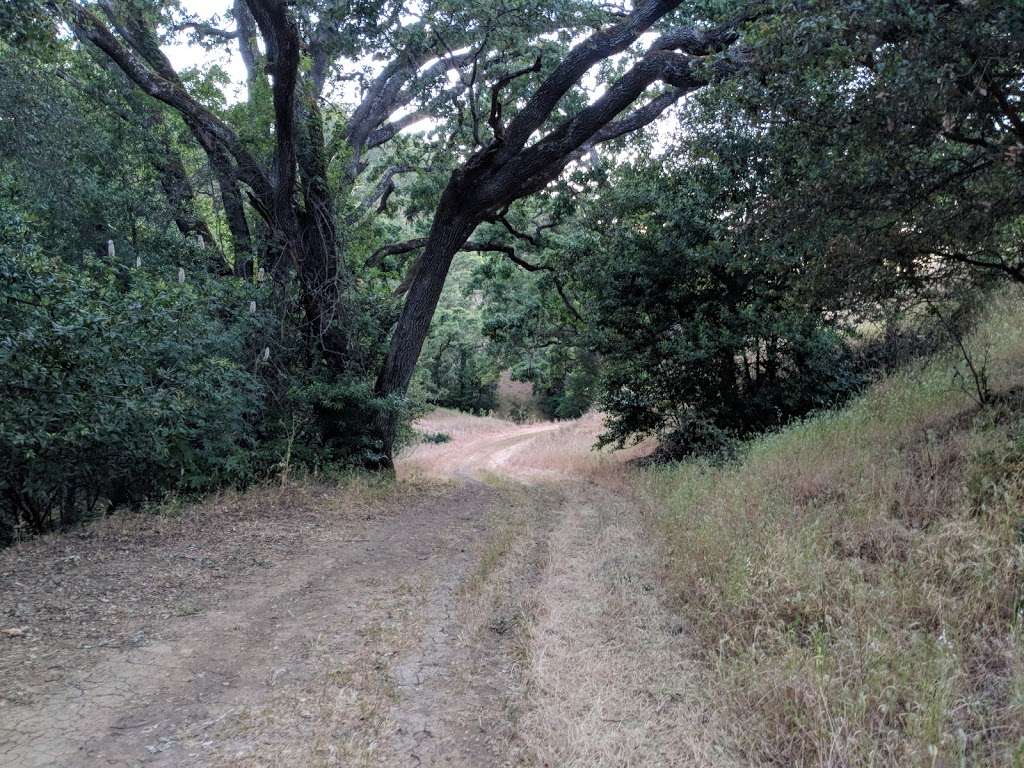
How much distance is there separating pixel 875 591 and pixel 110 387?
663cm

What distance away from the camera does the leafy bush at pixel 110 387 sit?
547 cm

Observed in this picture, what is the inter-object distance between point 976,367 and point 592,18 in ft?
22.9

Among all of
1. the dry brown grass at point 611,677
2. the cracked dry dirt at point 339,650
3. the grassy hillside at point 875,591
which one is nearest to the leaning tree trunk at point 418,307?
the cracked dry dirt at point 339,650

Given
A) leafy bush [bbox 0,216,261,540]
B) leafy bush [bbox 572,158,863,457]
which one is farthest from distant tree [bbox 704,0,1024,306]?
leafy bush [bbox 0,216,261,540]

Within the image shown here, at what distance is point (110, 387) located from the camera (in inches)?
246

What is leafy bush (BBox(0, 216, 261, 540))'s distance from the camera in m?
5.47

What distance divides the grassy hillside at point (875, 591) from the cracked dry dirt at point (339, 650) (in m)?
0.37

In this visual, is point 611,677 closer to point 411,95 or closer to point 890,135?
point 890,135

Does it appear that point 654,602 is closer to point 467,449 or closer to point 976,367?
point 976,367

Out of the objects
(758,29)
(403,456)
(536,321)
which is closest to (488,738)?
(758,29)

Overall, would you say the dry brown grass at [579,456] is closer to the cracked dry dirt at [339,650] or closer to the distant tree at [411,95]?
the distant tree at [411,95]

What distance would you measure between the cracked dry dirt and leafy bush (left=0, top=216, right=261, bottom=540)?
3.19 feet

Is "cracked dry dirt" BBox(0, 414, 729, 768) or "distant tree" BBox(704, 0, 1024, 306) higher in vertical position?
"distant tree" BBox(704, 0, 1024, 306)

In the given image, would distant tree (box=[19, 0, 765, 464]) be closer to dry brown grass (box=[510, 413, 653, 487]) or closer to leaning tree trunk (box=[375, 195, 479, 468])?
leaning tree trunk (box=[375, 195, 479, 468])
